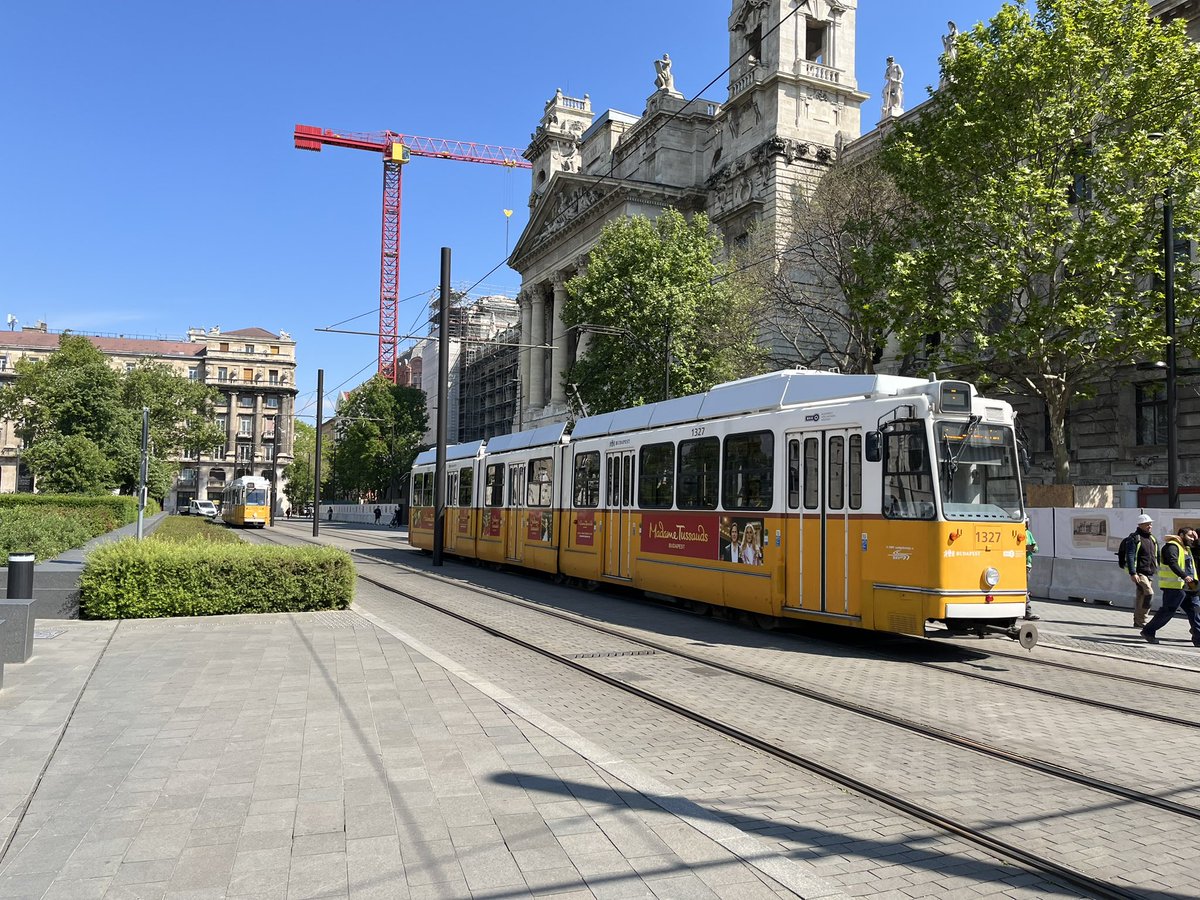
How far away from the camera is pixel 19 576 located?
11.2m

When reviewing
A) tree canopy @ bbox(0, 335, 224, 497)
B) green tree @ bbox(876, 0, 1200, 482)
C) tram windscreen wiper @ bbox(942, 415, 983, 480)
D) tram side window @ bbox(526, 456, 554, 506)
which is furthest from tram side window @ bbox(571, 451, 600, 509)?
tree canopy @ bbox(0, 335, 224, 497)

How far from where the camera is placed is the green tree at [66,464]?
127 ft

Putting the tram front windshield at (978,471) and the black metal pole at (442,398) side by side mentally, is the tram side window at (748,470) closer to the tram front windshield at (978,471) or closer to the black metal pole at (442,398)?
the tram front windshield at (978,471)

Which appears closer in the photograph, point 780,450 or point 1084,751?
point 1084,751

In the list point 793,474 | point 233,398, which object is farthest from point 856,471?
point 233,398

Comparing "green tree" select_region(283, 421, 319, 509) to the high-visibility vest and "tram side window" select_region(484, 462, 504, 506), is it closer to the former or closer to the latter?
"tram side window" select_region(484, 462, 504, 506)

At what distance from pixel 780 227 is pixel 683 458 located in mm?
25334

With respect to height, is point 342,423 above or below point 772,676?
above

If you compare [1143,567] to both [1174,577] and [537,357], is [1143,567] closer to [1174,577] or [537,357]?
[1174,577]

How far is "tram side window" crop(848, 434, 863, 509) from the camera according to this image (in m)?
11.4

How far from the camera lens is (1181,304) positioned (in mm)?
21656

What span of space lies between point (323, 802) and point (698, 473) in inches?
396

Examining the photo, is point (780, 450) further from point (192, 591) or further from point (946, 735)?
point (192, 591)

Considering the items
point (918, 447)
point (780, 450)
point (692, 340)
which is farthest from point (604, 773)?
point (692, 340)
